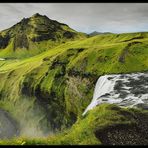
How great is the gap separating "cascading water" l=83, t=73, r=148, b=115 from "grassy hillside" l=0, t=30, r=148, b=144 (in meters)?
8.52

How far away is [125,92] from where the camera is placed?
113 ft

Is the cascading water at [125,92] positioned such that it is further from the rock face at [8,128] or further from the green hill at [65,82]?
the rock face at [8,128]

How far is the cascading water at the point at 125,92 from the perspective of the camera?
29892 mm

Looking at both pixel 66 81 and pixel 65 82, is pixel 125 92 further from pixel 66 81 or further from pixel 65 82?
pixel 65 82

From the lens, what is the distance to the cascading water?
29.9 m

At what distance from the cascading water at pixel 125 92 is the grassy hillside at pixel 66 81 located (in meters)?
8.52

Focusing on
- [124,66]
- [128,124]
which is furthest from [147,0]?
[124,66]

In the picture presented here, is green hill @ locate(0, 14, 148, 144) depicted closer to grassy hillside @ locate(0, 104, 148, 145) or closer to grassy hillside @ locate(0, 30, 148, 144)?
grassy hillside @ locate(0, 30, 148, 144)

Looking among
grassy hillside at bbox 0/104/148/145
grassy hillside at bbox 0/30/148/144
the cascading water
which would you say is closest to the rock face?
grassy hillside at bbox 0/30/148/144

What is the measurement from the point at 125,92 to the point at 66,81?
30.7m

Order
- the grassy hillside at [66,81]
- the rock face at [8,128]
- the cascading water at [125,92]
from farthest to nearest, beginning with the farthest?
the rock face at [8,128] → the grassy hillside at [66,81] → the cascading water at [125,92]

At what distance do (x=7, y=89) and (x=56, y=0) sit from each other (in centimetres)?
8474

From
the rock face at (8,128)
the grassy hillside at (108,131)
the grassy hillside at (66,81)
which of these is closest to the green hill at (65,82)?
the grassy hillside at (66,81)

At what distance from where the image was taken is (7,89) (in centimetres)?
9469
